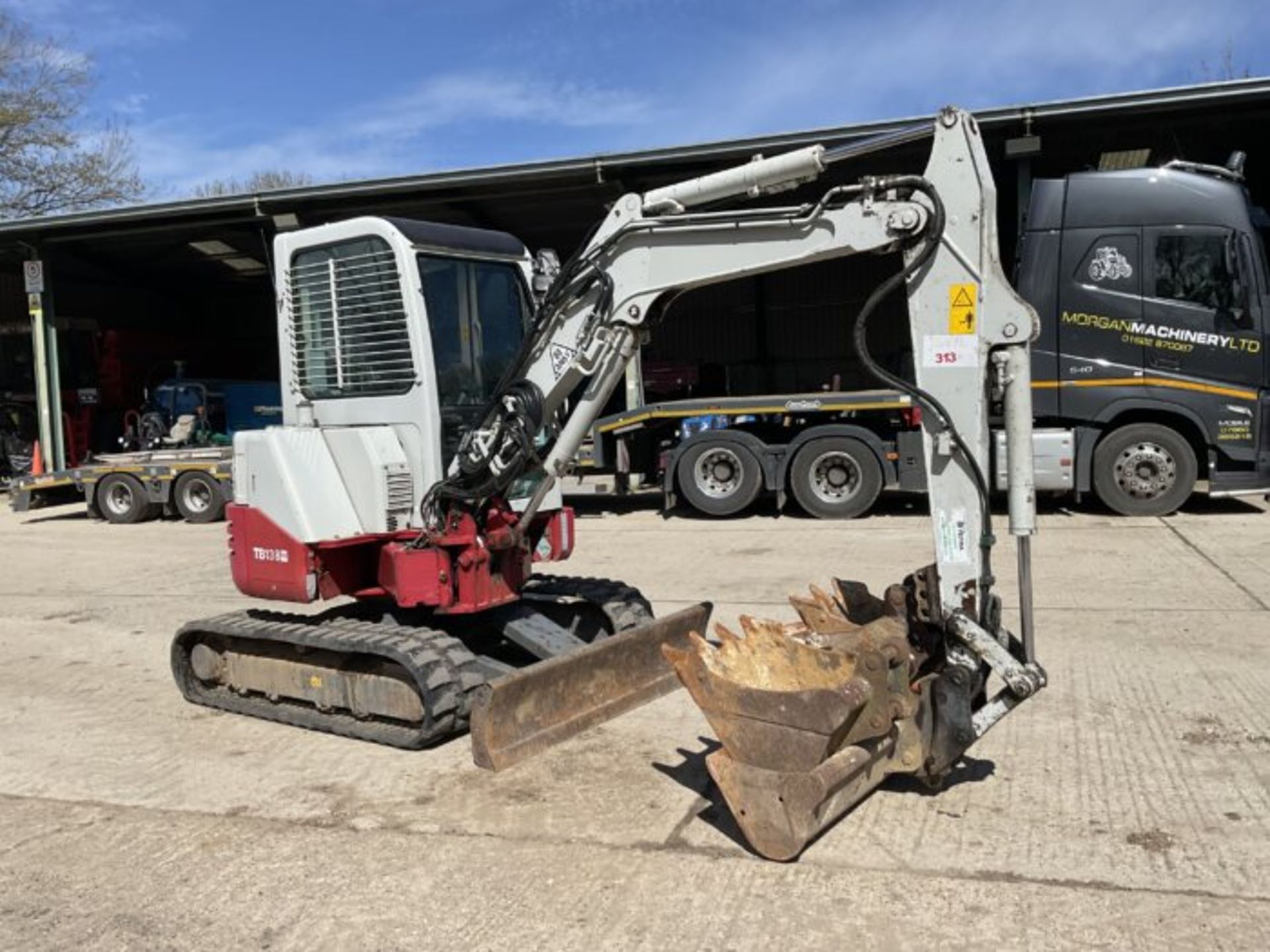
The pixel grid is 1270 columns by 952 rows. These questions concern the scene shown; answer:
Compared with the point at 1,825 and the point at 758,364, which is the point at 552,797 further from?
the point at 758,364

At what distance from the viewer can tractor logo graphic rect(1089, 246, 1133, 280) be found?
1186 centimetres

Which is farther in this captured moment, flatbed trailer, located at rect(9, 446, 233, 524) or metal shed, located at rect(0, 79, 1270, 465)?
flatbed trailer, located at rect(9, 446, 233, 524)

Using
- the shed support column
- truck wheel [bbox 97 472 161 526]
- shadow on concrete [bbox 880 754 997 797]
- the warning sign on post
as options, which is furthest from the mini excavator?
the warning sign on post

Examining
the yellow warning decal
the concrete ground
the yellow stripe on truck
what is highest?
the yellow warning decal

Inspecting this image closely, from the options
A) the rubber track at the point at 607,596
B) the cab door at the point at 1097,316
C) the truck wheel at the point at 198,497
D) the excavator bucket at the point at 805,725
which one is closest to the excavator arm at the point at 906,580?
the excavator bucket at the point at 805,725

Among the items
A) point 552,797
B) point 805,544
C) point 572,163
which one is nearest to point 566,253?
point 572,163

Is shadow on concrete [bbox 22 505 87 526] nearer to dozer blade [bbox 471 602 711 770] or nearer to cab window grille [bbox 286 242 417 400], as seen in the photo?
cab window grille [bbox 286 242 417 400]

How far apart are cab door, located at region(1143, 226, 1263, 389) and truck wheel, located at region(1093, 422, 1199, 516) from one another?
737 millimetres

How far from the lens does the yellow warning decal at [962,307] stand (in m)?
4.07

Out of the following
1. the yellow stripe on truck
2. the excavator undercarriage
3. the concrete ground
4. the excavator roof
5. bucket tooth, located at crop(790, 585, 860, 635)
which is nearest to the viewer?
the concrete ground

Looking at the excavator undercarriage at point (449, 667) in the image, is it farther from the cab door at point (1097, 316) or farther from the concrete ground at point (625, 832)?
the cab door at point (1097, 316)

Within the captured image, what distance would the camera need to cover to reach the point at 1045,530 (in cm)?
1142

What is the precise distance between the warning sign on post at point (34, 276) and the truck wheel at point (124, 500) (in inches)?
207

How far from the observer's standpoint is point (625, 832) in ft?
13.1
